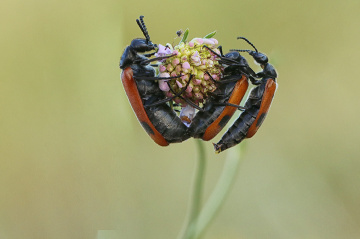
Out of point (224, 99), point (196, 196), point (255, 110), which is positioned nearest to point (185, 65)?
point (224, 99)

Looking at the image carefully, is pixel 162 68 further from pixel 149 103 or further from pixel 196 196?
pixel 196 196

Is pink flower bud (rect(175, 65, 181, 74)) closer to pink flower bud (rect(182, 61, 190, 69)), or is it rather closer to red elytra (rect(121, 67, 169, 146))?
pink flower bud (rect(182, 61, 190, 69))

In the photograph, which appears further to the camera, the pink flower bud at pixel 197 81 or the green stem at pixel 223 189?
the green stem at pixel 223 189

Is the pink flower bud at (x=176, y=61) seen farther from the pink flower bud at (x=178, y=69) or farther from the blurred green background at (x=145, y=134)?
the blurred green background at (x=145, y=134)

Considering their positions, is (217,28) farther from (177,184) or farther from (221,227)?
(221,227)

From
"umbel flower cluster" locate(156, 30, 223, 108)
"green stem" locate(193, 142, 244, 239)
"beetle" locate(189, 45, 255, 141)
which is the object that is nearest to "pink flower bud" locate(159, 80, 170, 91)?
"umbel flower cluster" locate(156, 30, 223, 108)

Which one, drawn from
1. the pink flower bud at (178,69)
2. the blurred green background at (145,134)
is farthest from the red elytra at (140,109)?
the blurred green background at (145,134)
